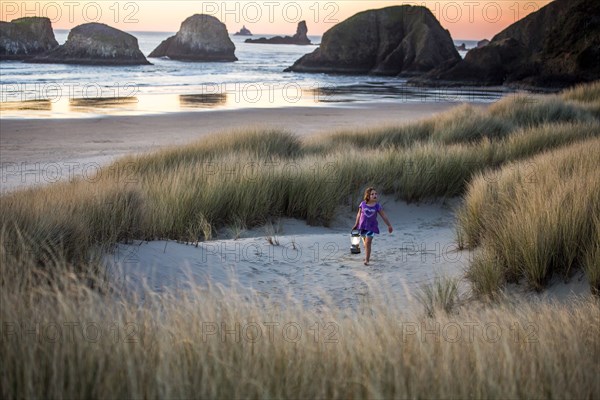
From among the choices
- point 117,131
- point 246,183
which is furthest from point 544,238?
point 117,131

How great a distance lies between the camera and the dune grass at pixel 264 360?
212 centimetres

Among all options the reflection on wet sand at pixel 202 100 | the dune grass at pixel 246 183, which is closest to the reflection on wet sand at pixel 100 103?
the reflection on wet sand at pixel 202 100

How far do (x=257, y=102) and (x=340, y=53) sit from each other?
1637 inches

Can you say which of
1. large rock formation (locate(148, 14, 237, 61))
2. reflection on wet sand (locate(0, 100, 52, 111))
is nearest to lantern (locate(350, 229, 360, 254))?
reflection on wet sand (locate(0, 100, 52, 111))

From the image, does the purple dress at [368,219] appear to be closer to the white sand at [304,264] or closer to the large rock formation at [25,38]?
the white sand at [304,264]

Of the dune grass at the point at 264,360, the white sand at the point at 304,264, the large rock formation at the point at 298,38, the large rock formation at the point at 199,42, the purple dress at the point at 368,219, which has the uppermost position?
the large rock formation at the point at 298,38

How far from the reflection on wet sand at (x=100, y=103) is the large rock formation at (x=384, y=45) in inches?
1360

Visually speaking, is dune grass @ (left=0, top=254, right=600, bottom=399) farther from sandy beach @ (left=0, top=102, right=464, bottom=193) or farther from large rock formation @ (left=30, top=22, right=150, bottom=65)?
large rock formation @ (left=30, top=22, right=150, bottom=65)

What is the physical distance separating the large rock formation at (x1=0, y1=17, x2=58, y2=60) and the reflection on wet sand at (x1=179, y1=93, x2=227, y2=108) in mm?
58236

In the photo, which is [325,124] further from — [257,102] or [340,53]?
[340,53]

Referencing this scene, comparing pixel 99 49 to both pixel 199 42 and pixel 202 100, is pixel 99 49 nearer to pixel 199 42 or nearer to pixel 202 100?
pixel 199 42

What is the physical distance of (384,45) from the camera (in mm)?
68875

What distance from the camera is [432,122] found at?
1501cm

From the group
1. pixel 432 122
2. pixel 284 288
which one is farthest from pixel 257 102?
pixel 284 288
